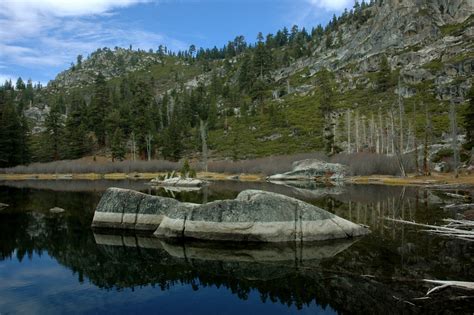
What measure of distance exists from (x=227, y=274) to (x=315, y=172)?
2254 inches

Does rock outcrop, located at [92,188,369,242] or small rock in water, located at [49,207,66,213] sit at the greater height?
rock outcrop, located at [92,188,369,242]

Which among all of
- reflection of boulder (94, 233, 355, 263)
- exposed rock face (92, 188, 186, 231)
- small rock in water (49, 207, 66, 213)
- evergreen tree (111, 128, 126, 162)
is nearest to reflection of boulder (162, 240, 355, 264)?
reflection of boulder (94, 233, 355, 263)

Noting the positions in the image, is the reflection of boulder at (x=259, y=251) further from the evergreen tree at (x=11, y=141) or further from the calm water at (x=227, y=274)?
the evergreen tree at (x=11, y=141)

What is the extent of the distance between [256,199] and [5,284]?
12.2m

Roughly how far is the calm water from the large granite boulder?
95 cm

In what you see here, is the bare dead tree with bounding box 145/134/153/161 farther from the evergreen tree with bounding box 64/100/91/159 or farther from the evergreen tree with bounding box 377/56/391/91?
the evergreen tree with bounding box 377/56/391/91

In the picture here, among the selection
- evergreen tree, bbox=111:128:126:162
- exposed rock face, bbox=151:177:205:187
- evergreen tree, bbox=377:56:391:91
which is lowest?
exposed rock face, bbox=151:177:205:187

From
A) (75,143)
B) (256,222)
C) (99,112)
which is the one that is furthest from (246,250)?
(99,112)

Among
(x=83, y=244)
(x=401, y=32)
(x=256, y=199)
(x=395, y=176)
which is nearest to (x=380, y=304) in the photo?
(x=256, y=199)

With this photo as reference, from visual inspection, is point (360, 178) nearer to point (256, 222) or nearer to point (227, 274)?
point (256, 222)

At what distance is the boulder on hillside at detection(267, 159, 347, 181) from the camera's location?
7056cm

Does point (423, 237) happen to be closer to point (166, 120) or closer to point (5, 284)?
point (5, 284)

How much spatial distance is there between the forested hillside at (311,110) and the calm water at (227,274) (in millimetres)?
55793

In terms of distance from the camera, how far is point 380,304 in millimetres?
12484
